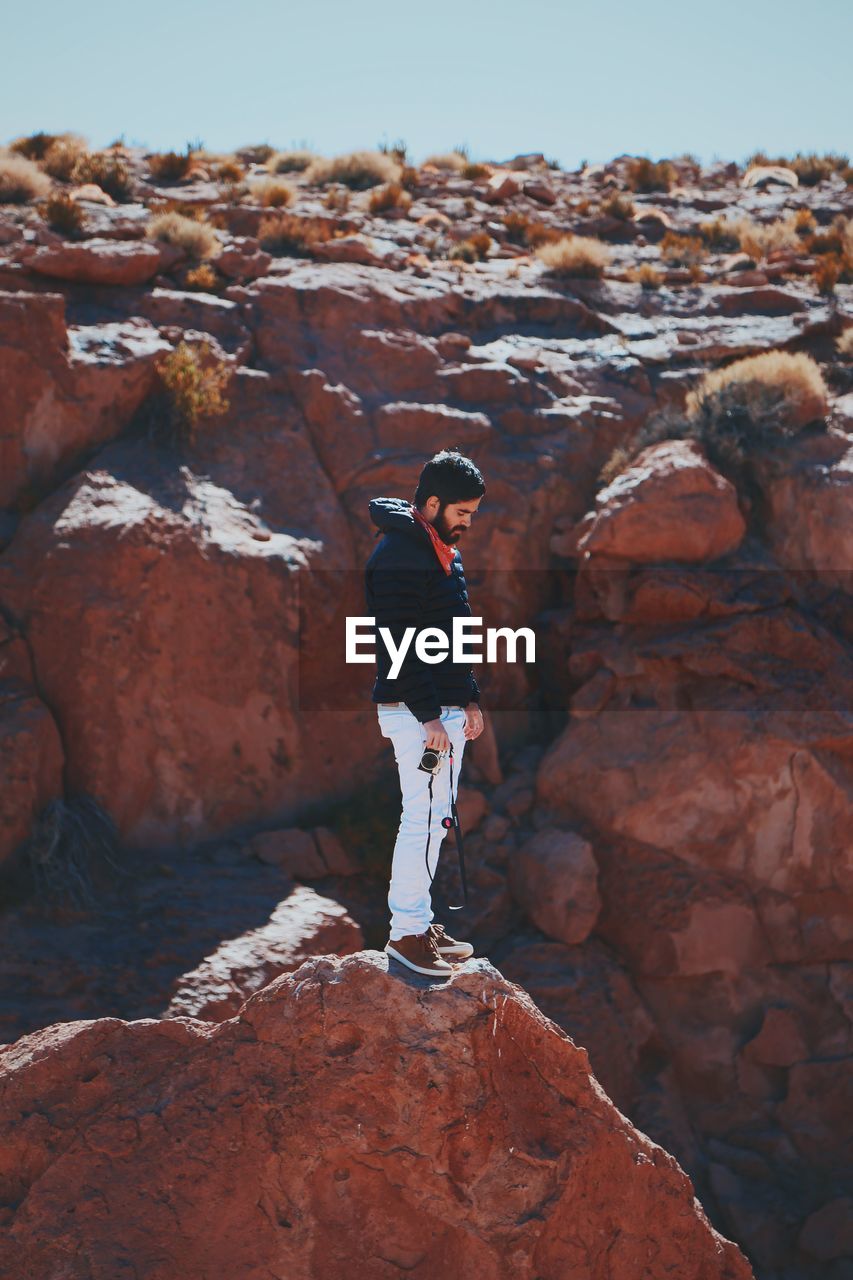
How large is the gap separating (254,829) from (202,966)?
1.54 meters

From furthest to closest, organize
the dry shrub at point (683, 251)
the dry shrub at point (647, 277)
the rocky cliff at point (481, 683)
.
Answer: the dry shrub at point (683, 251)
the dry shrub at point (647, 277)
the rocky cliff at point (481, 683)

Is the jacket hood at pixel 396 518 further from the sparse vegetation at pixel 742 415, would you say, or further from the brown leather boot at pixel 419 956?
the sparse vegetation at pixel 742 415

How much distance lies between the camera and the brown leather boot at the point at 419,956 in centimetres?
460

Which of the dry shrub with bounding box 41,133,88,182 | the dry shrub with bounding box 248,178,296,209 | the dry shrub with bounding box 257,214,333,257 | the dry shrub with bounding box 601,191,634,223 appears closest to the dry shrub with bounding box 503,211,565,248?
the dry shrub with bounding box 601,191,634,223

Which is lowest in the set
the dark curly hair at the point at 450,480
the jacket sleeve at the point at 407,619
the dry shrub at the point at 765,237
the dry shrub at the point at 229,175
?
the jacket sleeve at the point at 407,619

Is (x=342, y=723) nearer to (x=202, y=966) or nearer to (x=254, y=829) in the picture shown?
(x=254, y=829)

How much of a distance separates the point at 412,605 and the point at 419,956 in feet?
4.08

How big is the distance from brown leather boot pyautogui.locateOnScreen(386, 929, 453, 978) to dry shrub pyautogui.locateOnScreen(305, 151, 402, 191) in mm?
16262

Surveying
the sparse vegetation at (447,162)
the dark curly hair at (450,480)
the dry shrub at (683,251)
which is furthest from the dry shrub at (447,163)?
the dark curly hair at (450,480)

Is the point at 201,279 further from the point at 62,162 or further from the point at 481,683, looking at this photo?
the point at 62,162

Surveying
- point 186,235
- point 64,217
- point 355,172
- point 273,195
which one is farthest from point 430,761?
point 355,172

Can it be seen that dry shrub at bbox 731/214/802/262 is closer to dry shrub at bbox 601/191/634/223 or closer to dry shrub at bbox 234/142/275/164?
dry shrub at bbox 601/191/634/223

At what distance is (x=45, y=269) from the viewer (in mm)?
10453

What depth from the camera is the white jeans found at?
15.3 ft
